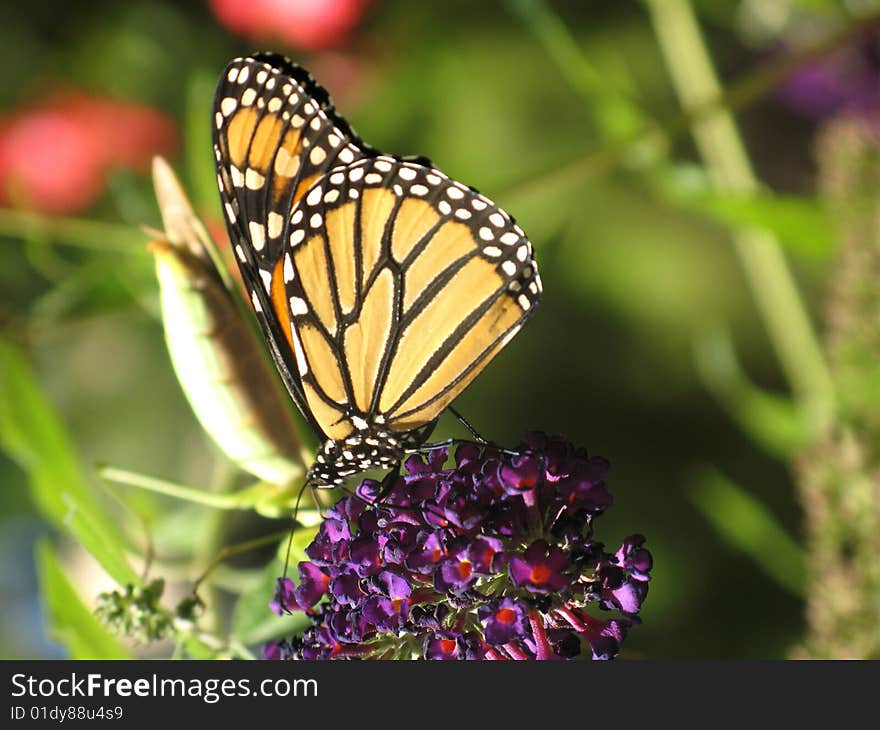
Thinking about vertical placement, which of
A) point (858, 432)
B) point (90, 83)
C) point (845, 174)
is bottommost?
point (858, 432)

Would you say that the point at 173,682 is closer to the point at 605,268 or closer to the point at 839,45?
the point at 839,45

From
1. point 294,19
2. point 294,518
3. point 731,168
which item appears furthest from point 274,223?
point 294,19

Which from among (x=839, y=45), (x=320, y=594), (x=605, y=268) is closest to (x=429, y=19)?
(x=605, y=268)

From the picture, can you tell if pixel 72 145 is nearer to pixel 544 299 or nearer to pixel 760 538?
pixel 544 299

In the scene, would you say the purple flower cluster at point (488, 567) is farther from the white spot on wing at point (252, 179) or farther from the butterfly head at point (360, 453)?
the white spot on wing at point (252, 179)

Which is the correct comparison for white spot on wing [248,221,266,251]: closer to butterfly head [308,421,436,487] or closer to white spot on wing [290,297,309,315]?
white spot on wing [290,297,309,315]

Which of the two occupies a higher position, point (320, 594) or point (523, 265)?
point (523, 265)
